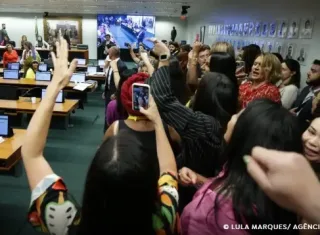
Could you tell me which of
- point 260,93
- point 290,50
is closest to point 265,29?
point 290,50

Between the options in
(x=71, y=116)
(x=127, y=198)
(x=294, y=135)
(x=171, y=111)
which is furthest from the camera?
(x=71, y=116)

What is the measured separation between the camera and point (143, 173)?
77cm

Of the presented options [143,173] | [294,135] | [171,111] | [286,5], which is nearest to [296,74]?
[286,5]

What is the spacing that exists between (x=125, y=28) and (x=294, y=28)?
14096 mm

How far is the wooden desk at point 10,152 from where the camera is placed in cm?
272

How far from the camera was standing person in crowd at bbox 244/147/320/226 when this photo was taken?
0.46 meters

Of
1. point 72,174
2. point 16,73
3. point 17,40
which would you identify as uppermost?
point 17,40

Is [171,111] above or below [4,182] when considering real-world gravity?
above

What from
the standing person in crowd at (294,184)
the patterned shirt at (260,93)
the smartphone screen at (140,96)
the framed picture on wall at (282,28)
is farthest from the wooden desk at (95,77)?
the standing person in crowd at (294,184)

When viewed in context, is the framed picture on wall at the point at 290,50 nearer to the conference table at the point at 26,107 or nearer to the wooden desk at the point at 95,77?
the conference table at the point at 26,107

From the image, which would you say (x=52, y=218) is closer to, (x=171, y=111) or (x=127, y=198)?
(x=127, y=198)

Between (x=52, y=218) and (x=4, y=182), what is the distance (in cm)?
325

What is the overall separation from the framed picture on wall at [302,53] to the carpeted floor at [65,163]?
3.52m

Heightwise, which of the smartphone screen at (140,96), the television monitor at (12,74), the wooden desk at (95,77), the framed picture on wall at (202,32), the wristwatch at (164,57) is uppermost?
the framed picture on wall at (202,32)
